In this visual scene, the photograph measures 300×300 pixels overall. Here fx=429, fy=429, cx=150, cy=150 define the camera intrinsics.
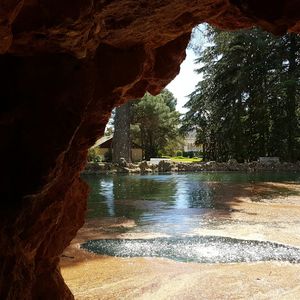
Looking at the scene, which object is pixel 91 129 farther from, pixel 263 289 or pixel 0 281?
pixel 263 289

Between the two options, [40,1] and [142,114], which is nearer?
[40,1]

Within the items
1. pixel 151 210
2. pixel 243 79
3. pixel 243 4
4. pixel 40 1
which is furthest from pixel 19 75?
pixel 243 79

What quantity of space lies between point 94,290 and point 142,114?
31.0 metres

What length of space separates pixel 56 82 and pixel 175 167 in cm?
2143

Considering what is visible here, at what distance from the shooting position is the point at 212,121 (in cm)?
3138

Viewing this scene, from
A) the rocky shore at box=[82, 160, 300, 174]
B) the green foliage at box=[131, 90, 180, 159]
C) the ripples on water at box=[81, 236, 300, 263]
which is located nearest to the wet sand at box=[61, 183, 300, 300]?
the ripples on water at box=[81, 236, 300, 263]

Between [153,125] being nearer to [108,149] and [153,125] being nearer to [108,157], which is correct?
[108,149]

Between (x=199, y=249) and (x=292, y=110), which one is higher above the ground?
(x=292, y=110)

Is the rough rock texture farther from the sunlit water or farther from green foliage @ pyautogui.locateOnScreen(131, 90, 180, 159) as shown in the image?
green foliage @ pyautogui.locateOnScreen(131, 90, 180, 159)

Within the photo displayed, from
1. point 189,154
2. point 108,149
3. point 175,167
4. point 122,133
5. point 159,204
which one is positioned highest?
point 122,133

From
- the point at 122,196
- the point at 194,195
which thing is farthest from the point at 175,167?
the point at 122,196

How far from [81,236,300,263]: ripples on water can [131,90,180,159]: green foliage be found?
1049 inches

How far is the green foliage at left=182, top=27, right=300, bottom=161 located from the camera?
2680cm

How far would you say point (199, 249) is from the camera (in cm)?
630
